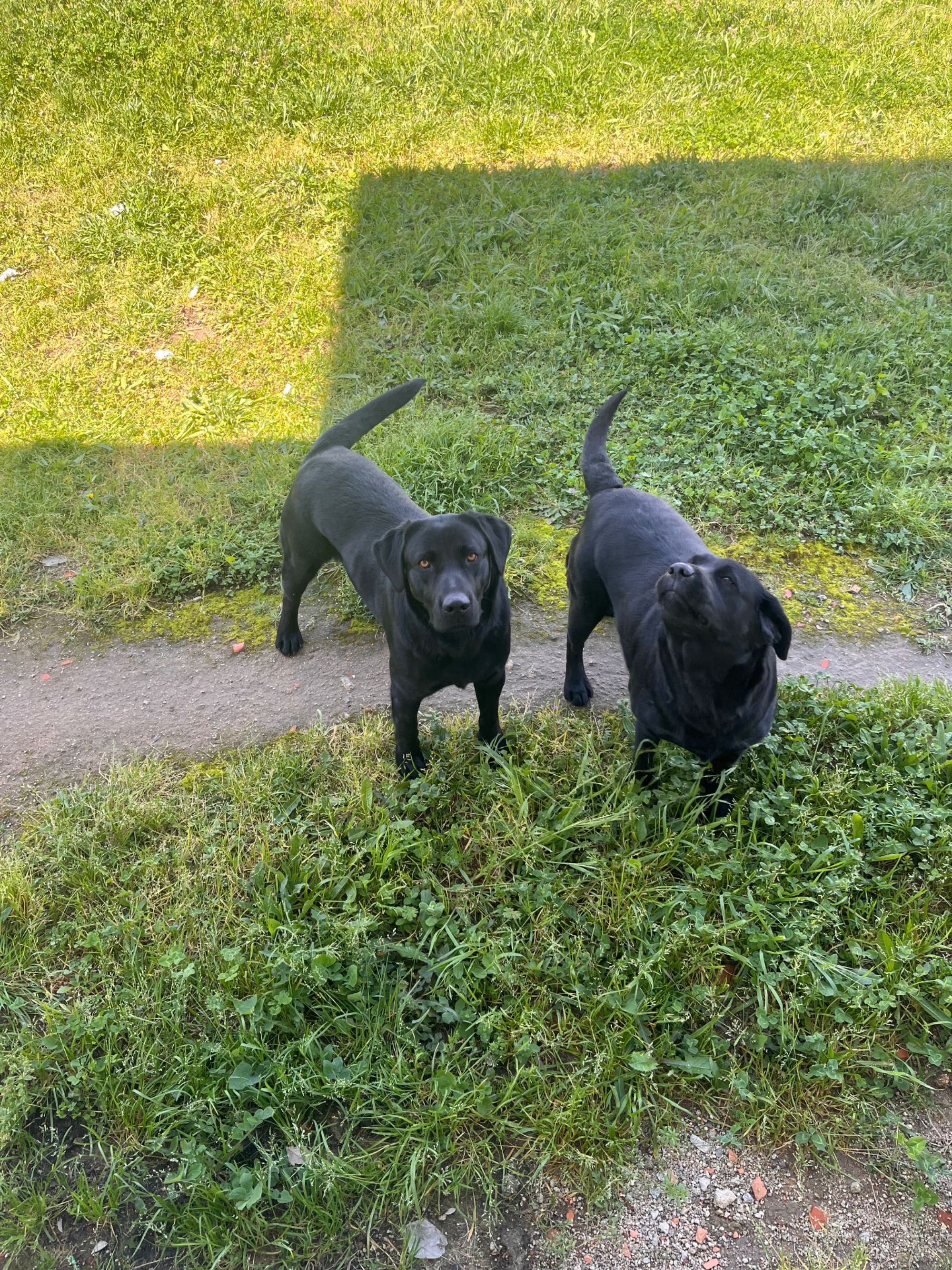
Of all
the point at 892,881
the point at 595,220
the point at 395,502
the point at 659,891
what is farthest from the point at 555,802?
the point at 595,220

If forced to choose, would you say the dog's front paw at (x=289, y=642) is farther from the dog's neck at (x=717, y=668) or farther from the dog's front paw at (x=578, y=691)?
the dog's neck at (x=717, y=668)

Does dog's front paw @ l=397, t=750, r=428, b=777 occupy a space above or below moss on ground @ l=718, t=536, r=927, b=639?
below

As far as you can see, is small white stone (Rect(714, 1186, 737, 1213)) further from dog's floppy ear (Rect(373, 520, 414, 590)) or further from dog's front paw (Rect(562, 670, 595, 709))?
dog's floppy ear (Rect(373, 520, 414, 590))

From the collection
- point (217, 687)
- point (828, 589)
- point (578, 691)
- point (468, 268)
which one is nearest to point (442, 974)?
point (578, 691)

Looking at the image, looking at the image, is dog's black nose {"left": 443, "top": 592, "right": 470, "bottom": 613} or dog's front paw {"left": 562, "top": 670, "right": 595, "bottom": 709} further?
dog's front paw {"left": 562, "top": 670, "right": 595, "bottom": 709}

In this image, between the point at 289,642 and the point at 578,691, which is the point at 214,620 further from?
Answer: the point at 578,691

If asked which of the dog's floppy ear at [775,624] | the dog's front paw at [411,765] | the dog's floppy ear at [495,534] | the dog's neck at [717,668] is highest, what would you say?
the dog's floppy ear at [495,534]

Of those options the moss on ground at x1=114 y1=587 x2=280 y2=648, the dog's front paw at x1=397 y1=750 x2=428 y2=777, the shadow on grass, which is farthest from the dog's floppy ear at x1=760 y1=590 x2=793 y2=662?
the moss on ground at x1=114 y1=587 x2=280 y2=648

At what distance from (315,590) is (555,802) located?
2040mm

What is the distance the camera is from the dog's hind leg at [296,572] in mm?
3771

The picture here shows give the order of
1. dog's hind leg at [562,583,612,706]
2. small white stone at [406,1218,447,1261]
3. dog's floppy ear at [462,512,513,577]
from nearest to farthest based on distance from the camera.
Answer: small white stone at [406,1218,447,1261]
dog's floppy ear at [462,512,513,577]
dog's hind leg at [562,583,612,706]

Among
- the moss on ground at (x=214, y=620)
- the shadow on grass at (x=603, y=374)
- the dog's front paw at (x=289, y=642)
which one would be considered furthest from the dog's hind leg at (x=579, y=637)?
the moss on ground at (x=214, y=620)

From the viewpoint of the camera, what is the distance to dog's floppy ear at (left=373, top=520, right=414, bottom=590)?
9.44ft

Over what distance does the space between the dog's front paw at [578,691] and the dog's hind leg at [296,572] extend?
48.8 inches
